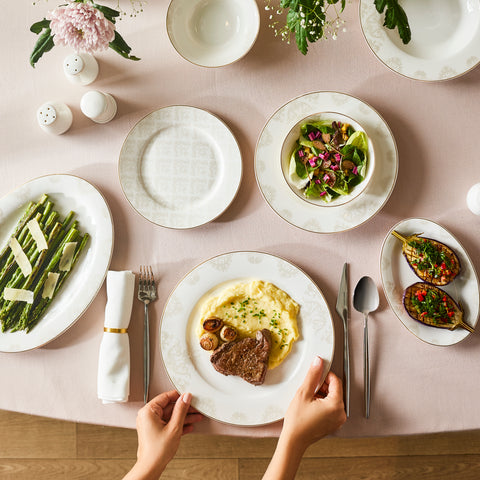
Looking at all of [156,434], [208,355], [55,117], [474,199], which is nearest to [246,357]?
[208,355]

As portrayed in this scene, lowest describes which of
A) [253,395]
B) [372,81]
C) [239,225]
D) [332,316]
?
[253,395]

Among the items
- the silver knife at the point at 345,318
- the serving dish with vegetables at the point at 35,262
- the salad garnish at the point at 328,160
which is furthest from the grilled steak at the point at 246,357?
the serving dish with vegetables at the point at 35,262

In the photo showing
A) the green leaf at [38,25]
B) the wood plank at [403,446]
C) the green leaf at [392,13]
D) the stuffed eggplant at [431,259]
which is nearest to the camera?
the green leaf at [392,13]

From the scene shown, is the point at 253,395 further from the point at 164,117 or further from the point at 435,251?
the point at 164,117

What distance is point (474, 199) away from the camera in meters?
1.45

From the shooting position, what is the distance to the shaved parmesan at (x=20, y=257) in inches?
60.7

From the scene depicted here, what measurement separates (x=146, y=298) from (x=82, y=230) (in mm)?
341

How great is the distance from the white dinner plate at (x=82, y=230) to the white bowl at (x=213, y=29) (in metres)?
0.60

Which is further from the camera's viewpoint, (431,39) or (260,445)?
(260,445)

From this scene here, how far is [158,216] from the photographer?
5.03ft

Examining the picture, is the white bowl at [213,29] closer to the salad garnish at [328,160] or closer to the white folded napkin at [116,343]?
the salad garnish at [328,160]

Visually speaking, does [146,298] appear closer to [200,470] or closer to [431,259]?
[431,259]

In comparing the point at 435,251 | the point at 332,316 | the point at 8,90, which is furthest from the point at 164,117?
the point at 435,251

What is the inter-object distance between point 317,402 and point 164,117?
1100 millimetres
